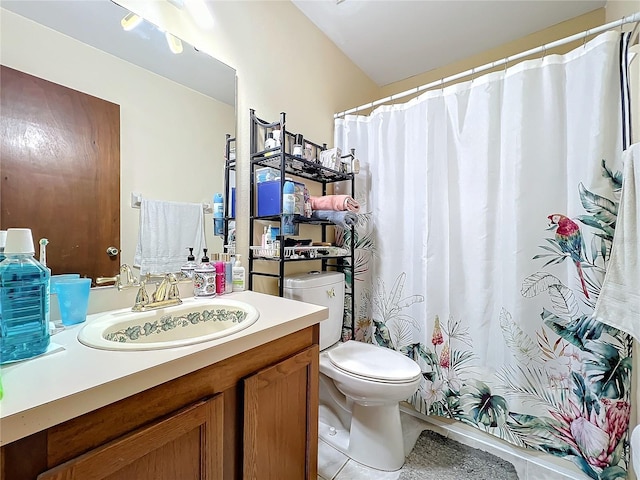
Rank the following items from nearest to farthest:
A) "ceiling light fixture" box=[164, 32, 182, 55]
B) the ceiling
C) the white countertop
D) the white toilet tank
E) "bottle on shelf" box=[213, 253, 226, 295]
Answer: the white countertop → "ceiling light fixture" box=[164, 32, 182, 55] → "bottle on shelf" box=[213, 253, 226, 295] → the white toilet tank → the ceiling

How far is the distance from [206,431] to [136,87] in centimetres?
111

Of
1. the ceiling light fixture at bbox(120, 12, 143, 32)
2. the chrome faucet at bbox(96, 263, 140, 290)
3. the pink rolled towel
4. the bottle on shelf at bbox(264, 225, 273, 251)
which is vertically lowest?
the chrome faucet at bbox(96, 263, 140, 290)

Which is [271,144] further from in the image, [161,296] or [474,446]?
[474,446]

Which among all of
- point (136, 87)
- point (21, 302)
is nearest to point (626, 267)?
point (21, 302)

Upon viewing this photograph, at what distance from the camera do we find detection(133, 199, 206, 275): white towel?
99 cm

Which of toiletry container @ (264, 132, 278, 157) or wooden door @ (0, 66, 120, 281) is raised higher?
toiletry container @ (264, 132, 278, 157)

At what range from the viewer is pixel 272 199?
4.24ft

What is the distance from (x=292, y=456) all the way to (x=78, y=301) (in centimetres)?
80

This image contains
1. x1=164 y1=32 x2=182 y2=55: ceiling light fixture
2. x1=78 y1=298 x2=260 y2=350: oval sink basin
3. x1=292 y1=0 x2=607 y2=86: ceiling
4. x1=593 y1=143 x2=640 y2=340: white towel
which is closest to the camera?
x1=78 y1=298 x2=260 y2=350: oval sink basin

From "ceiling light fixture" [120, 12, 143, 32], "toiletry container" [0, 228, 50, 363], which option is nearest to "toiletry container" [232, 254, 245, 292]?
"toiletry container" [0, 228, 50, 363]

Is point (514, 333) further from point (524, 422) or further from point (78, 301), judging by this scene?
point (78, 301)

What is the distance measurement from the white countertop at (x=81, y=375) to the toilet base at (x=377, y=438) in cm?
85

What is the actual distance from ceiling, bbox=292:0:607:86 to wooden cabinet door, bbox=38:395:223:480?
198 centimetres

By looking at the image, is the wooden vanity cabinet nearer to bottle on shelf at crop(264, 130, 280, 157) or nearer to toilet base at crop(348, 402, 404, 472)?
toilet base at crop(348, 402, 404, 472)
